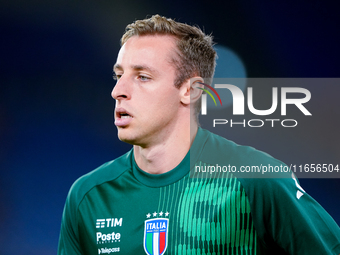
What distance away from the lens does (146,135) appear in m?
2.06

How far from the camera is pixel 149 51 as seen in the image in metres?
2.11

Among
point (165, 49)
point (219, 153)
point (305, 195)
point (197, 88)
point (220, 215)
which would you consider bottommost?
point (220, 215)

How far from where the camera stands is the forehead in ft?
6.82

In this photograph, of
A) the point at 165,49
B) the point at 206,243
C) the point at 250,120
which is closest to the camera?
the point at 206,243

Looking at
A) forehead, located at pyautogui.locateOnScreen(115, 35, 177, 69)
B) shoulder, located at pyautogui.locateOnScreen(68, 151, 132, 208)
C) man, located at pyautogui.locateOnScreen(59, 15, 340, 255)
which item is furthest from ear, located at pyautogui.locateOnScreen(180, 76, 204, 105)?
shoulder, located at pyautogui.locateOnScreen(68, 151, 132, 208)

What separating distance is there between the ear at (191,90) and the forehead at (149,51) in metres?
0.19

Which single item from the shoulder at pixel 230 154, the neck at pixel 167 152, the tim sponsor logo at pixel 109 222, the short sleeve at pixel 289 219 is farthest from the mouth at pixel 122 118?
the short sleeve at pixel 289 219

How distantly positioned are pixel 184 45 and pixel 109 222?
4.12 feet

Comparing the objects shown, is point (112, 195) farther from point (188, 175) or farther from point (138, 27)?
point (138, 27)

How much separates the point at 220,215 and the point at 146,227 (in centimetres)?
46

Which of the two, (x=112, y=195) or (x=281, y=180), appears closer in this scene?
(x=281, y=180)

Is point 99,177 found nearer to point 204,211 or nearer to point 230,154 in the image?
point 204,211

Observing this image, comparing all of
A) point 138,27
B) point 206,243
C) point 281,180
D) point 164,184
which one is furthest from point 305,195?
point 138,27

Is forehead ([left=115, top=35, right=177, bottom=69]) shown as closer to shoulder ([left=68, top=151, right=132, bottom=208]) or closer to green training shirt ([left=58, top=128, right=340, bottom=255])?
green training shirt ([left=58, top=128, right=340, bottom=255])
